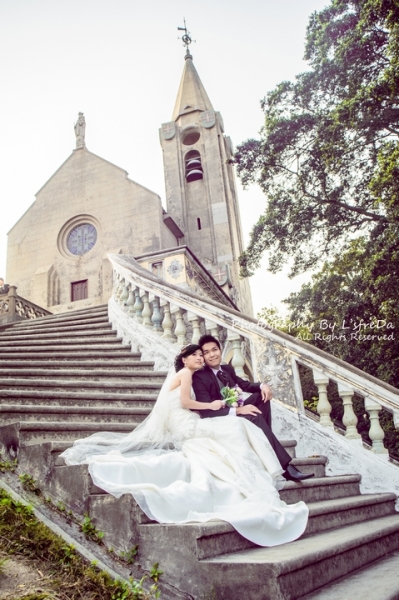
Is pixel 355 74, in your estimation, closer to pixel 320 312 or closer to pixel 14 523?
pixel 320 312

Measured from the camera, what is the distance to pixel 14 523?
264cm

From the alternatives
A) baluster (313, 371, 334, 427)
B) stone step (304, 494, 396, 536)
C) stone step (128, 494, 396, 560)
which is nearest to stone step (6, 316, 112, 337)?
baluster (313, 371, 334, 427)

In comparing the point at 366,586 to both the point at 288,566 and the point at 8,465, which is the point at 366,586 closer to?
the point at 288,566

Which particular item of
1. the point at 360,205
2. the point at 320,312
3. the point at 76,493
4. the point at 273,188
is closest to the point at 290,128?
the point at 273,188

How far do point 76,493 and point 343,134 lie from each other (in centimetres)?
1128

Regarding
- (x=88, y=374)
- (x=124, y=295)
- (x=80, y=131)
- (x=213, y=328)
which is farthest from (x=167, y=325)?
(x=80, y=131)

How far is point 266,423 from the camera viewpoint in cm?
395

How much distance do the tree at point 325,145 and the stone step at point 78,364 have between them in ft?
25.1

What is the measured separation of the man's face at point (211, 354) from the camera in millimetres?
4457

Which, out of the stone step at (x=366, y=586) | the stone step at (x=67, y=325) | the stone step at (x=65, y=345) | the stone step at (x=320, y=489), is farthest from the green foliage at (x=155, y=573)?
the stone step at (x=67, y=325)

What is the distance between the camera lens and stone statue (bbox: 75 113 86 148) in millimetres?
25170

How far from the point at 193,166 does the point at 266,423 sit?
2432 cm

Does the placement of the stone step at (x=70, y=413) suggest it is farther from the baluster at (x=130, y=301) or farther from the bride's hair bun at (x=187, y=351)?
the baluster at (x=130, y=301)

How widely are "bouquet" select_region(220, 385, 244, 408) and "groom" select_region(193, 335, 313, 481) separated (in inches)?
2.4
